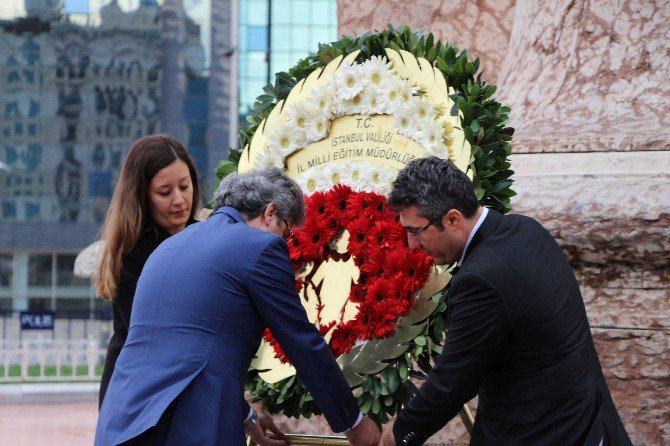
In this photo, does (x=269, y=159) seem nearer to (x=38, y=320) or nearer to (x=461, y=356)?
(x=461, y=356)

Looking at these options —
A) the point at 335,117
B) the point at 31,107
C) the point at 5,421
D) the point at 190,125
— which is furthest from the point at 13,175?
the point at 335,117

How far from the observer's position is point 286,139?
3.99m

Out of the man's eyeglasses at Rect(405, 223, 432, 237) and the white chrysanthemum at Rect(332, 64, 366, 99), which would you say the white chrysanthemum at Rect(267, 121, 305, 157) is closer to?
the white chrysanthemum at Rect(332, 64, 366, 99)

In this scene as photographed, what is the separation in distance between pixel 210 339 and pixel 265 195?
456 millimetres

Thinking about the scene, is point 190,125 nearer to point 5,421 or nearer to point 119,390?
point 5,421

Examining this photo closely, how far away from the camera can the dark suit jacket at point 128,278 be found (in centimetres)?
376

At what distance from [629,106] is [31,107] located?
34937 mm

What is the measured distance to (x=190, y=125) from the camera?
123 feet

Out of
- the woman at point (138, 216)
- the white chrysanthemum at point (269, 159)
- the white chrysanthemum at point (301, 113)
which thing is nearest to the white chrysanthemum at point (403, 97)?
the white chrysanthemum at point (301, 113)

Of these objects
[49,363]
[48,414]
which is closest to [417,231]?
[48,414]

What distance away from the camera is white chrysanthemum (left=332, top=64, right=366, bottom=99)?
379 cm

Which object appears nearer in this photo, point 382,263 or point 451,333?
point 451,333

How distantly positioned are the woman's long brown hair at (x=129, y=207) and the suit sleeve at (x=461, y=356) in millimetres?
1183

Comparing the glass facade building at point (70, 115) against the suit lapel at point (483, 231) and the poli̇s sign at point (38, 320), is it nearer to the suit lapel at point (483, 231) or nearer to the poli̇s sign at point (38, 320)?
the poli̇s sign at point (38, 320)
